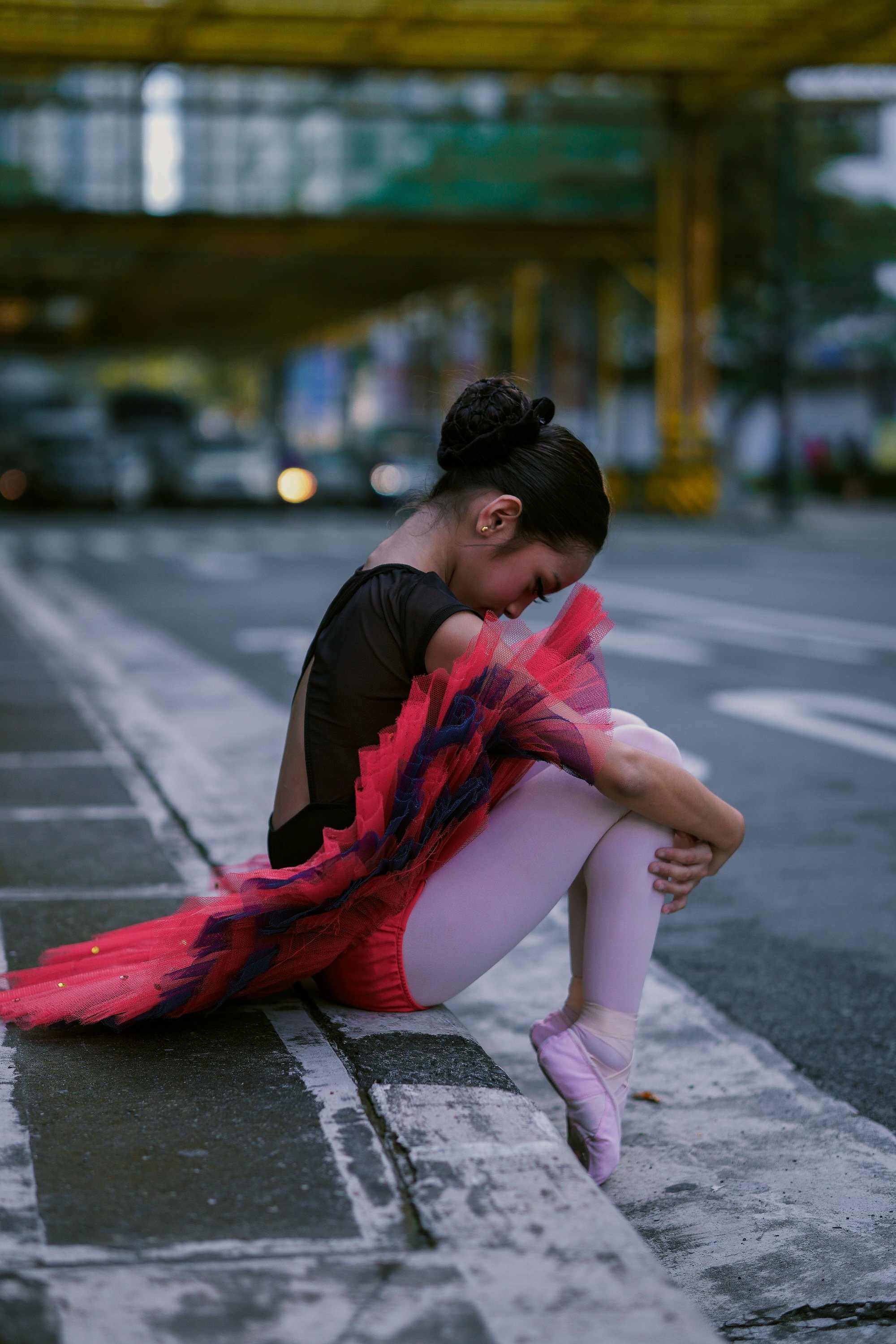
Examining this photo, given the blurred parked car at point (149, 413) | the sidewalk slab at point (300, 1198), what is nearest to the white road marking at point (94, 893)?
the sidewalk slab at point (300, 1198)

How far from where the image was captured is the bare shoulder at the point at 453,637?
2637 mm

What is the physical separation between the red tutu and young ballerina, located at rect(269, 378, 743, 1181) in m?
0.05

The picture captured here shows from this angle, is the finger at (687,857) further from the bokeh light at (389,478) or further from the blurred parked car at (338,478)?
the blurred parked car at (338,478)

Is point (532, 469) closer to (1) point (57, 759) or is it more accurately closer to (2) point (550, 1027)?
(2) point (550, 1027)

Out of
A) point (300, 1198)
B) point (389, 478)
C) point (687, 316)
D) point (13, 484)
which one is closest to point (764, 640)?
point (300, 1198)

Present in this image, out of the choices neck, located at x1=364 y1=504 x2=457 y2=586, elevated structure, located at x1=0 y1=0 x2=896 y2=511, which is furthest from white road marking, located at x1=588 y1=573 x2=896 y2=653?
elevated structure, located at x1=0 y1=0 x2=896 y2=511

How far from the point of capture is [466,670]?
8.59ft

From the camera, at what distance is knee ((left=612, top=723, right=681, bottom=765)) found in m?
2.70

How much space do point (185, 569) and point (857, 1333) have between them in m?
15.0

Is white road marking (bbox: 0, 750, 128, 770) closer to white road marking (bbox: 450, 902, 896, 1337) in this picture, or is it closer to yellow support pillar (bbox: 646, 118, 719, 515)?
white road marking (bbox: 450, 902, 896, 1337)

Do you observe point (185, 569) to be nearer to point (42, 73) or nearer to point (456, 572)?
point (42, 73)

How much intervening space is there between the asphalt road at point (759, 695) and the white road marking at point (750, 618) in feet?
0.12

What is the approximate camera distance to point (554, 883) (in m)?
2.76

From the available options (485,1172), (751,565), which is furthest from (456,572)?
(751,565)
